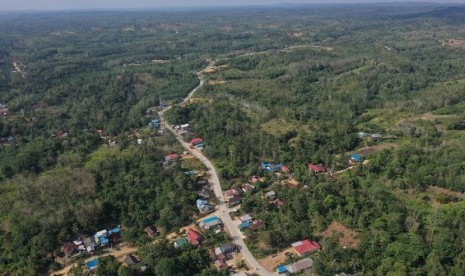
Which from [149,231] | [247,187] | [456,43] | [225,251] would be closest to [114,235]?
[149,231]

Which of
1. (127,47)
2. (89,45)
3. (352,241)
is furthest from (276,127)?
(89,45)

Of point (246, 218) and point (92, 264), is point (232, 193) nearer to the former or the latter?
point (246, 218)

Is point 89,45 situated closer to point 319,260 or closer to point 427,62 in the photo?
point 427,62

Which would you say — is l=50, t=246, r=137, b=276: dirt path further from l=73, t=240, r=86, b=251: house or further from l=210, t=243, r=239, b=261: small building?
l=210, t=243, r=239, b=261: small building

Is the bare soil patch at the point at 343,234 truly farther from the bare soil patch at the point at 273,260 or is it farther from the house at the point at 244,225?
the house at the point at 244,225

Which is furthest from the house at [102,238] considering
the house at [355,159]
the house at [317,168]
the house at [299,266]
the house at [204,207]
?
the house at [355,159]

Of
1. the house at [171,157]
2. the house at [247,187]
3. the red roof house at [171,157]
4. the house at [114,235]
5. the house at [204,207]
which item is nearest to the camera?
the house at [114,235]
